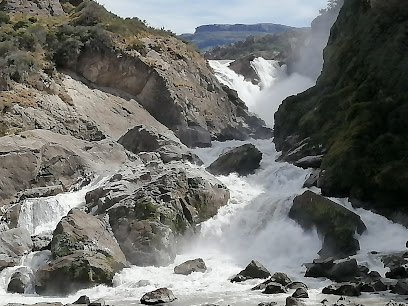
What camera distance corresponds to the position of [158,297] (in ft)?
67.5

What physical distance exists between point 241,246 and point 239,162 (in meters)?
11.7

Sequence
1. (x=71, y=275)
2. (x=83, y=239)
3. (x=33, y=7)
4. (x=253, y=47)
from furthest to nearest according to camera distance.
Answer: (x=253, y=47)
(x=33, y=7)
(x=83, y=239)
(x=71, y=275)

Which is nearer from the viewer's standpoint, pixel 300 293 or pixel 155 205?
pixel 300 293

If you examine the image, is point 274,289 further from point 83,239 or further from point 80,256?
point 83,239

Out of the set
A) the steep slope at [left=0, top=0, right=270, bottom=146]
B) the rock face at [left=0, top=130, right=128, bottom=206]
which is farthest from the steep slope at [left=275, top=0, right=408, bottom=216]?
the rock face at [left=0, top=130, right=128, bottom=206]

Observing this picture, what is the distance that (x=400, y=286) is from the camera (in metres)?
20.5

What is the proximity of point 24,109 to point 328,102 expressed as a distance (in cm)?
2162

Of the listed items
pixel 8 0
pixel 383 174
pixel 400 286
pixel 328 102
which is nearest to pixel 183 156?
pixel 328 102

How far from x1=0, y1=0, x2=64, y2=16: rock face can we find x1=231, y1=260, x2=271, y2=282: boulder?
46.3 m

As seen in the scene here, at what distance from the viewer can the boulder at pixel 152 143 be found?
4041 cm

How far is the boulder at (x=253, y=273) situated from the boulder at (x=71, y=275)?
5.34 metres

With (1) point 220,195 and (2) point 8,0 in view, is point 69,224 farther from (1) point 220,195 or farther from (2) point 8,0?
(2) point 8,0

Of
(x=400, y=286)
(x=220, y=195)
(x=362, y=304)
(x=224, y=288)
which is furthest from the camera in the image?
(x=220, y=195)

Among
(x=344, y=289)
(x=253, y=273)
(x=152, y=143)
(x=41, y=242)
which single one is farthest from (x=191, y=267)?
(x=152, y=143)
